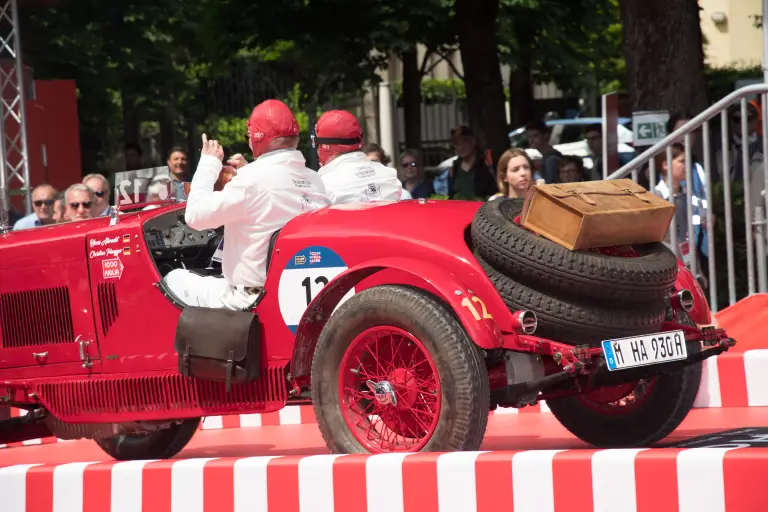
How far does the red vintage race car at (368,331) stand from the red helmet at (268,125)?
576mm

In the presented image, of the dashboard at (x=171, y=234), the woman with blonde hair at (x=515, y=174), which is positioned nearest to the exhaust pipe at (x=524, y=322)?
the dashboard at (x=171, y=234)

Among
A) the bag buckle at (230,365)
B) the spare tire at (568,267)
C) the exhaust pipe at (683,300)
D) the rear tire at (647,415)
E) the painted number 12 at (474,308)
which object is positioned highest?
the spare tire at (568,267)

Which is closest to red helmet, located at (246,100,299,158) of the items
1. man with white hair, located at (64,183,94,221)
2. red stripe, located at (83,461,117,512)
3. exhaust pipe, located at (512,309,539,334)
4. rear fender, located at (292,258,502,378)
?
rear fender, located at (292,258,502,378)

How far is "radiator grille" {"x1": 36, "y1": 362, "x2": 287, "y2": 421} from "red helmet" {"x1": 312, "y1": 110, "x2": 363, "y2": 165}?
1548 mm

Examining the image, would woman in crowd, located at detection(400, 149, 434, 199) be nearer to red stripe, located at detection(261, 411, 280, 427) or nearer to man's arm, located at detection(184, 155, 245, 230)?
red stripe, located at detection(261, 411, 280, 427)

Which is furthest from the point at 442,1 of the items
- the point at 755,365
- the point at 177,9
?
the point at 755,365

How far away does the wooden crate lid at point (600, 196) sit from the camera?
6281mm

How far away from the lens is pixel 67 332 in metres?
8.02

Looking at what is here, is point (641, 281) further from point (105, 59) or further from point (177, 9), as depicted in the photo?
point (105, 59)

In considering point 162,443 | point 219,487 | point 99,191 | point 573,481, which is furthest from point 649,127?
point 573,481

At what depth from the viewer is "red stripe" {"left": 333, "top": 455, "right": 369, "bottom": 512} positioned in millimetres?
5730

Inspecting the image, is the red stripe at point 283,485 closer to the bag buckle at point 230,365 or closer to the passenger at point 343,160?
the bag buckle at point 230,365

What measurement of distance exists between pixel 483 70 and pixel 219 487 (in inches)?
547

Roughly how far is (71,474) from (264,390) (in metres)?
1.07
